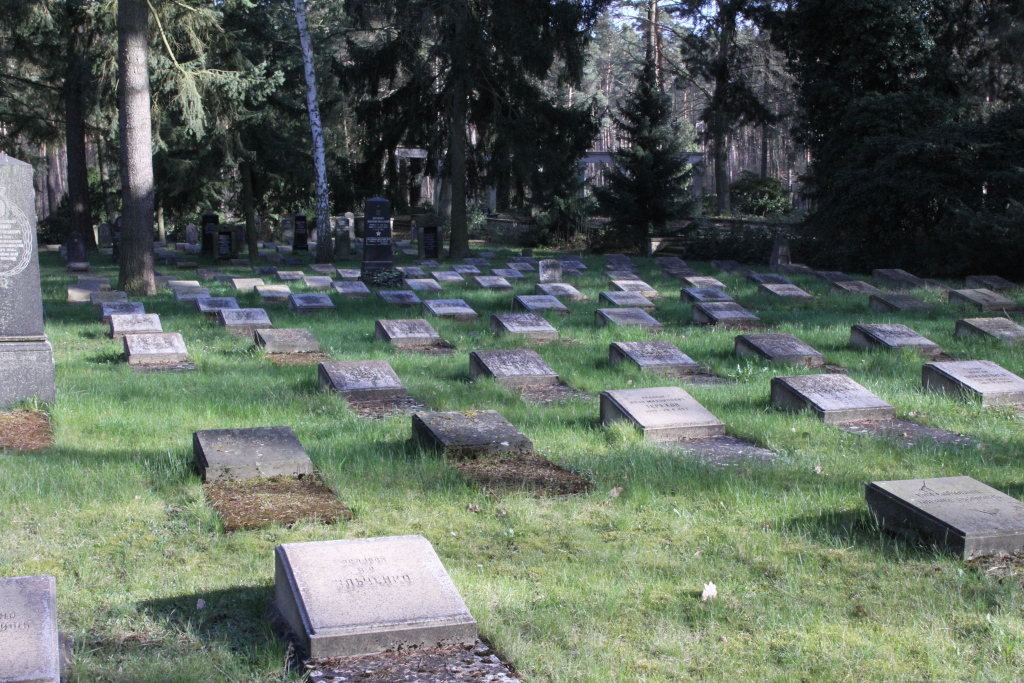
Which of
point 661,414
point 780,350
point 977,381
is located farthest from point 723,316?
point 661,414

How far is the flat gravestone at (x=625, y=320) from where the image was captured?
11.0 m

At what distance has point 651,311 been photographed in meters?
13.0

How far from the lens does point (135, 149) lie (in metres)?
14.2

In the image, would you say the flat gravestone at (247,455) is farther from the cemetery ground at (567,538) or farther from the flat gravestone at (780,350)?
the flat gravestone at (780,350)

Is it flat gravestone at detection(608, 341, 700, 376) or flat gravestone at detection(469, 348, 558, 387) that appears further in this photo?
flat gravestone at detection(608, 341, 700, 376)

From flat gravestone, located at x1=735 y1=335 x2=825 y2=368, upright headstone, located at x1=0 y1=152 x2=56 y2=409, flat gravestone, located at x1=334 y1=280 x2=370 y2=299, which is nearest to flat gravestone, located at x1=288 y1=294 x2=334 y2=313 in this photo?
flat gravestone, located at x1=334 y1=280 x2=370 y2=299

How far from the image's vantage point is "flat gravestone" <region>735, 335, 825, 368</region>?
888 centimetres

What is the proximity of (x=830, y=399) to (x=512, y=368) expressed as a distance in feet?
8.63

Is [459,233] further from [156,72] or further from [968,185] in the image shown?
[968,185]

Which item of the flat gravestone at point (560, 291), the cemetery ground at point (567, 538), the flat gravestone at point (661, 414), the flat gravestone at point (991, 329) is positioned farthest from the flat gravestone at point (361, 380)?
the flat gravestone at point (991, 329)

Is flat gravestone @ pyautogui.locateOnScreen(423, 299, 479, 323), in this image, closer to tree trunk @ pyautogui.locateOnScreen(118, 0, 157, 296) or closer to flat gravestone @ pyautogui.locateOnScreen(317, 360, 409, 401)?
flat gravestone @ pyautogui.locateOnScreen(317, 360, 409, 401)

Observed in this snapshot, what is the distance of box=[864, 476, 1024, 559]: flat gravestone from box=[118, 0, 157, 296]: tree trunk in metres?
12.5

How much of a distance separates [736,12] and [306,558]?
25.8 m

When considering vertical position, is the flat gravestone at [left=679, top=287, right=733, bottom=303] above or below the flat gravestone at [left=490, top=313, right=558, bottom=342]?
above
